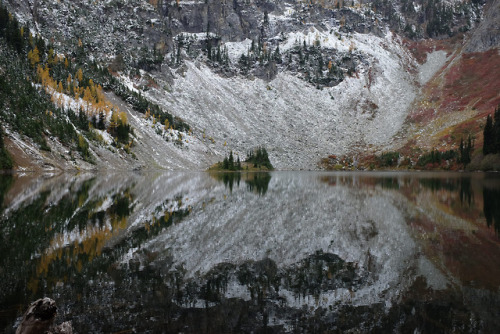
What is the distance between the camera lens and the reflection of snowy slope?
1247 cm

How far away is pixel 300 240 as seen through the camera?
17.9 meters

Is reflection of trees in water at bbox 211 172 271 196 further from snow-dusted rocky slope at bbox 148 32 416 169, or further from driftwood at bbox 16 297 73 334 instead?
snow-dusted rocky slope at bbox 148 32 416 169

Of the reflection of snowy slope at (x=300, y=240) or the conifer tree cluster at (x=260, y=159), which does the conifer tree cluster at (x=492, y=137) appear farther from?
the reflection of snowy slope at (x=300, y=240)

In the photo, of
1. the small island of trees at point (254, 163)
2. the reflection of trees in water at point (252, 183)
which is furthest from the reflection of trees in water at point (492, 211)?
the small island of trees at point (254, 163)

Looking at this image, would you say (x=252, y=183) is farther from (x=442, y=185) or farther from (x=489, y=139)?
(x=489, y=139)

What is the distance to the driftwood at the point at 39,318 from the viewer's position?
20.7 feet

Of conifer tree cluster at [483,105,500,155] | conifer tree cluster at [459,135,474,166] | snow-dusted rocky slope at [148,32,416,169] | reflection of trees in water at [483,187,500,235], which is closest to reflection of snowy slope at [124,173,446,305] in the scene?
reflection of trees in water at [483,187,500,235]

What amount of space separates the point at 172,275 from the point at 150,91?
162m

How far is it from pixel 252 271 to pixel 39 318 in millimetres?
7562

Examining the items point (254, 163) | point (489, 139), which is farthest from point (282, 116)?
point (489, 139)

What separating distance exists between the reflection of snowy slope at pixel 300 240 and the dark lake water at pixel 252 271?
0.07 m

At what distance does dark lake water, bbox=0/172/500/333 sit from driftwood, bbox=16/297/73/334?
1643 mm

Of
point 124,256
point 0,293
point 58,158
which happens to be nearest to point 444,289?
point 124,256

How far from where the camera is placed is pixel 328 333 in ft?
26.6
